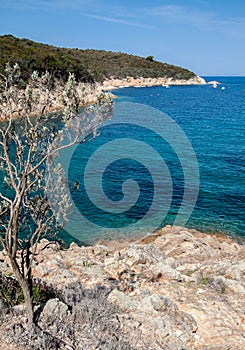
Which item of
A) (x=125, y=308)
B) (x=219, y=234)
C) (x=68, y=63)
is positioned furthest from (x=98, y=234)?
(x=68, y=63)

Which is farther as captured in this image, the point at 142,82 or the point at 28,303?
the point at 142,82

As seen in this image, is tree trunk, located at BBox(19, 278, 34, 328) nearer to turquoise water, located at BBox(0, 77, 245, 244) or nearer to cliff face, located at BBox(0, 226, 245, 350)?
cliff face, located at BBox(0, 226, 245, 350)

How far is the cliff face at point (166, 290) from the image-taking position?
8.25 m

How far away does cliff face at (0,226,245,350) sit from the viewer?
825cm

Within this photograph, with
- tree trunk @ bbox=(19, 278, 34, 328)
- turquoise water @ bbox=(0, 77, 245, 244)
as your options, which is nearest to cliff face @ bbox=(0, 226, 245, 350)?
tree trunk @ bbox=(19, 278, 34, 328)

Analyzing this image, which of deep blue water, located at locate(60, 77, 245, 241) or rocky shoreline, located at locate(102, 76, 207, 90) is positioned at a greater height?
rocky shoreline, located at locate(102, 76, 207, 90)

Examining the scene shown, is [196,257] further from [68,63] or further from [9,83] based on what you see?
[68,63]

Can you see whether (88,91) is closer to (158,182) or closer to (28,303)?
(28,303)

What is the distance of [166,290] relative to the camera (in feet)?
33.3

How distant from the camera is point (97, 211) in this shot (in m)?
22.8

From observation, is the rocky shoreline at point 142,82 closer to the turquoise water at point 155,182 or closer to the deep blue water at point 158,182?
A: the deep blue water at point 158,182

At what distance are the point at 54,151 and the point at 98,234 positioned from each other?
504 inches

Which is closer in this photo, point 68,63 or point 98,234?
point 98,234

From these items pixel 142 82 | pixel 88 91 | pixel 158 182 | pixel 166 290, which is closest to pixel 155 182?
pixel 158 182
